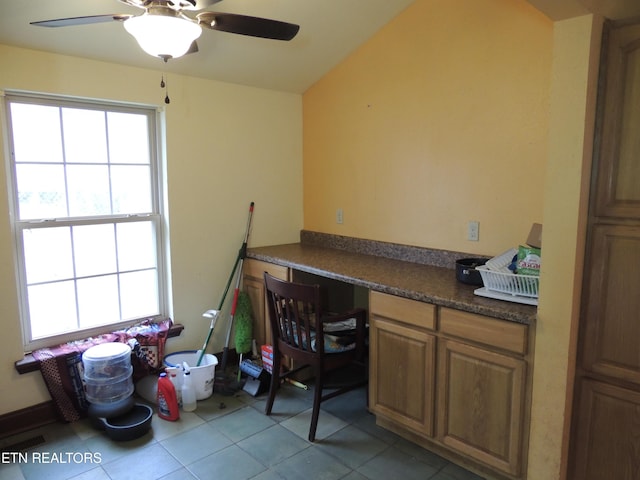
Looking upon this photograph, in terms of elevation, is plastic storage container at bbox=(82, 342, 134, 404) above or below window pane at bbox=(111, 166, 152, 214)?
below

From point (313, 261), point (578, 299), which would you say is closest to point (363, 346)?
point (313, 261)

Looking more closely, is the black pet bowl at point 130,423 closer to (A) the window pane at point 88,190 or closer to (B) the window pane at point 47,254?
(B) the window pane at point 47,254

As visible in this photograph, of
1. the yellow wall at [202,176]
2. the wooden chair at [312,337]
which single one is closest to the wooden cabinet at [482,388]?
the wooden chair at [312,337]

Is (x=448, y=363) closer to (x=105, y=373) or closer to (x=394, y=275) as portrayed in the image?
(x=394, y=275)

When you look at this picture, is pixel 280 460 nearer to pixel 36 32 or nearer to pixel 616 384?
pixel 616 384

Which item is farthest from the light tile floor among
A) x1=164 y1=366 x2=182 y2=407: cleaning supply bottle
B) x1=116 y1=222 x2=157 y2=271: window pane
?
x1=116 y1=222 x2=157 y2=271: window pane

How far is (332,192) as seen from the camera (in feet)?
11.2

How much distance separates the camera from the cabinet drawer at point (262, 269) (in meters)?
2.99

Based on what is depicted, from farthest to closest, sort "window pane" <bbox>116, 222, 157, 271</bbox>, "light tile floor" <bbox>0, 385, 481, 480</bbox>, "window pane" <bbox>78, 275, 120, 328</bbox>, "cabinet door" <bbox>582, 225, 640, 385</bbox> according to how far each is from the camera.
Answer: "window pane" <bbox>116, 222, 157, 271</bbox>
"window pane" <bbox>78, 275, 120, 328</bbox>
"light tile floor" <bbox>0, 385, 481, 480</bbox>
"cabinet door" <bbox>582, 225, 640, 385</bbox>

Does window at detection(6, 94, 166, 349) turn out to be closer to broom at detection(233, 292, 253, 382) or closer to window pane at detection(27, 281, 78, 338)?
window pane at detection(27, 281, 78, 338)

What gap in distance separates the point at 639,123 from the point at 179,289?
271 cm

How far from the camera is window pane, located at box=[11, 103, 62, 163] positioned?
247cm

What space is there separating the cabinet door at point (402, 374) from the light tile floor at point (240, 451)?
0.17 metres

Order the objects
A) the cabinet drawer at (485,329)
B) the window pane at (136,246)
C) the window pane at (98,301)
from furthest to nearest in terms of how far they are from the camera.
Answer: the window pane at (136,246) → the window pane at (98,301) → the cabinet drawer at (485,329)
